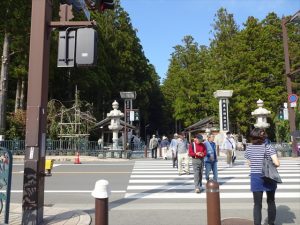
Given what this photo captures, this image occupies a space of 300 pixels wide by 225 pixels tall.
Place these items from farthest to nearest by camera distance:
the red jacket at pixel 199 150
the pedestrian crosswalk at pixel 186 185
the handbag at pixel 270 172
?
the red jacket at pixel 199 150
the pedestrian crosswalk at pixel 186 185
the handbag at pixel 270 172

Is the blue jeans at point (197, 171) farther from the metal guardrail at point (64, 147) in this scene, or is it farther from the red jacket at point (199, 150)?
the metal guardrail at point (64, 147)

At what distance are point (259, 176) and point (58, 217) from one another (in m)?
3.76

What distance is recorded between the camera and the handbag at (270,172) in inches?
256

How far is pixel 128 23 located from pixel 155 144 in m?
29.9

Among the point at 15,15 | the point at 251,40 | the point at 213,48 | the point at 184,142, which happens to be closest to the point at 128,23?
the point at 213,48

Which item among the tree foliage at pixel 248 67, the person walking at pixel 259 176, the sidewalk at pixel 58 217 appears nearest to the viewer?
the person walking at pixel 259 176

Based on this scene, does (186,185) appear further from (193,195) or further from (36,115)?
(36,115)

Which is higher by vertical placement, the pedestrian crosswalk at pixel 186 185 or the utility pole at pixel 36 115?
the utility pole at pixel 36 115

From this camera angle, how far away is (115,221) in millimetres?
7512

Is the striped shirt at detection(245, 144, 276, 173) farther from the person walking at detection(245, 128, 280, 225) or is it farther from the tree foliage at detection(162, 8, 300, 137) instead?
the tree foliage at detection(162, 8, 300, 137)

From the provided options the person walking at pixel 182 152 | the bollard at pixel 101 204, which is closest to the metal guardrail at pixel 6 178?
the bollard at pixel 101 204

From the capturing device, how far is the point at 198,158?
437 inches

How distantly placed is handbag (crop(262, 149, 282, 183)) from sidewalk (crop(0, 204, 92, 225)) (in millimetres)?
3147

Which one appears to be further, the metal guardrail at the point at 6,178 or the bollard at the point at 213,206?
the metal guardrail at the point at 6,178
